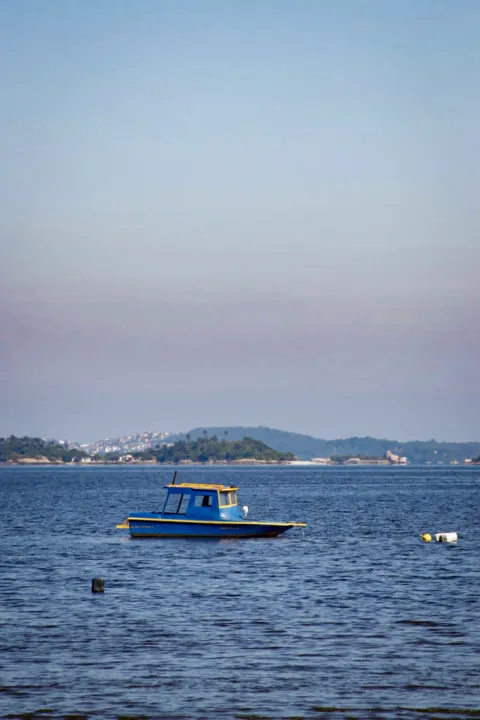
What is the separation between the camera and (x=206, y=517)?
72.2 metres

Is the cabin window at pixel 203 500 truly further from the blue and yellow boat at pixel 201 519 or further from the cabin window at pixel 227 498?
the cabin window at pixel 227 498

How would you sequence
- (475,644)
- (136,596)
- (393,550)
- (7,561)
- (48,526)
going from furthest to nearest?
(48,526), (393,550), (7,561), (136,596), (475,644)

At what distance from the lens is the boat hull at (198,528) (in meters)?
72.1

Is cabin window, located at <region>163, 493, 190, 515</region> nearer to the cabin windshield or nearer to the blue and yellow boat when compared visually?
the blue and yellow boat

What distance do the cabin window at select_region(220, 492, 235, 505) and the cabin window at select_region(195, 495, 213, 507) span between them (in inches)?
28.4

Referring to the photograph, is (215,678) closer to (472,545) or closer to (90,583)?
(90,583)

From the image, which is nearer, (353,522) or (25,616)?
(25,616)

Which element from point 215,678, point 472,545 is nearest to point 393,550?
point 472,545

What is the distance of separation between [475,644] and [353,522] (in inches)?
2606

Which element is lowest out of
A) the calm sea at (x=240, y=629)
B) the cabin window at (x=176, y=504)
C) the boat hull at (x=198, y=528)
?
the calm sea at (x=240, y=629)

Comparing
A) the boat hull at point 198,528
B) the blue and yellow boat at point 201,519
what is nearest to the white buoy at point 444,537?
the boat hull at point 198,528

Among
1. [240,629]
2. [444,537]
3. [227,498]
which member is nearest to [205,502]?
[227,498]

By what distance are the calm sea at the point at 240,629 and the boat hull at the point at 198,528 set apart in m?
0.81

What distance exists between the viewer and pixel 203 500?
72688mm
